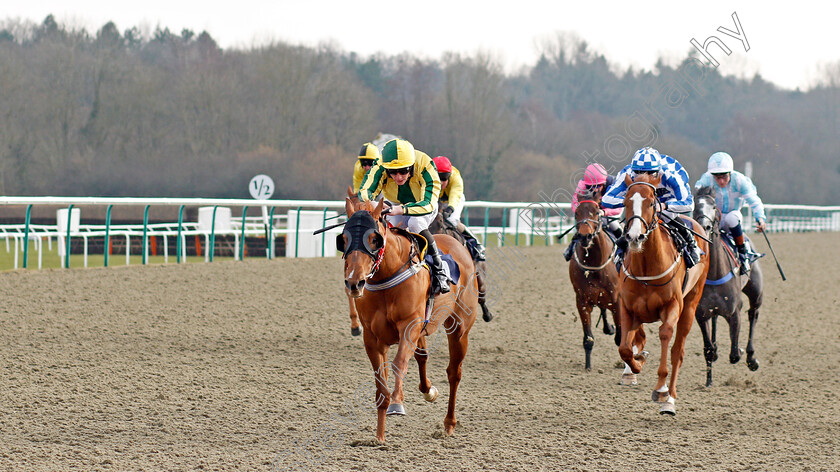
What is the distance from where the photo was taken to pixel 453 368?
507cm

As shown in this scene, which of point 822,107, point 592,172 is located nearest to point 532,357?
point 592,172

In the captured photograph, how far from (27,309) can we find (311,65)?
96.0ft

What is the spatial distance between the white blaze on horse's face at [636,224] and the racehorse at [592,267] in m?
1.51

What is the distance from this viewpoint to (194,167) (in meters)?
34.2

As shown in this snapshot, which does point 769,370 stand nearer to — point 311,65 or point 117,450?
point 117,450

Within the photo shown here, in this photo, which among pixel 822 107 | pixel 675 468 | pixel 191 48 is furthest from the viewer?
pixel 822 107

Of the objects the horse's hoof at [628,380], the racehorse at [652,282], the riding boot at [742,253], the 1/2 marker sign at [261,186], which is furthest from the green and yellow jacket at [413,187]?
the 1/2 marker sign at [261,186]

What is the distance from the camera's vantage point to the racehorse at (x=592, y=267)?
6785mm

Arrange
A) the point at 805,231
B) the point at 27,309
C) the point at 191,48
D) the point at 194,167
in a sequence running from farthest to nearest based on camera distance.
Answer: the point at 191,48 < the point at 194,167 < the point at 805,231 < the point at 27,309

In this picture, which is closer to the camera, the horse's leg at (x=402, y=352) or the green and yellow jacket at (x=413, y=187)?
the horse's leg at (x=402, y=352)

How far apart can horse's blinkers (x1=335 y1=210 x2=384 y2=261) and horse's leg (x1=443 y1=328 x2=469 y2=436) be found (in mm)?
1148

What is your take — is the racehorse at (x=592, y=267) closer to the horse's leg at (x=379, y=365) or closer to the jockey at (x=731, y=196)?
the jockey at (x=731, y=196)

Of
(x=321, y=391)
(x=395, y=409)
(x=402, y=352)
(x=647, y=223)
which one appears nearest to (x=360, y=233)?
(x=402, y=352)

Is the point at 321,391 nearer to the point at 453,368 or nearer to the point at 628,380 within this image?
the point at 453,368
